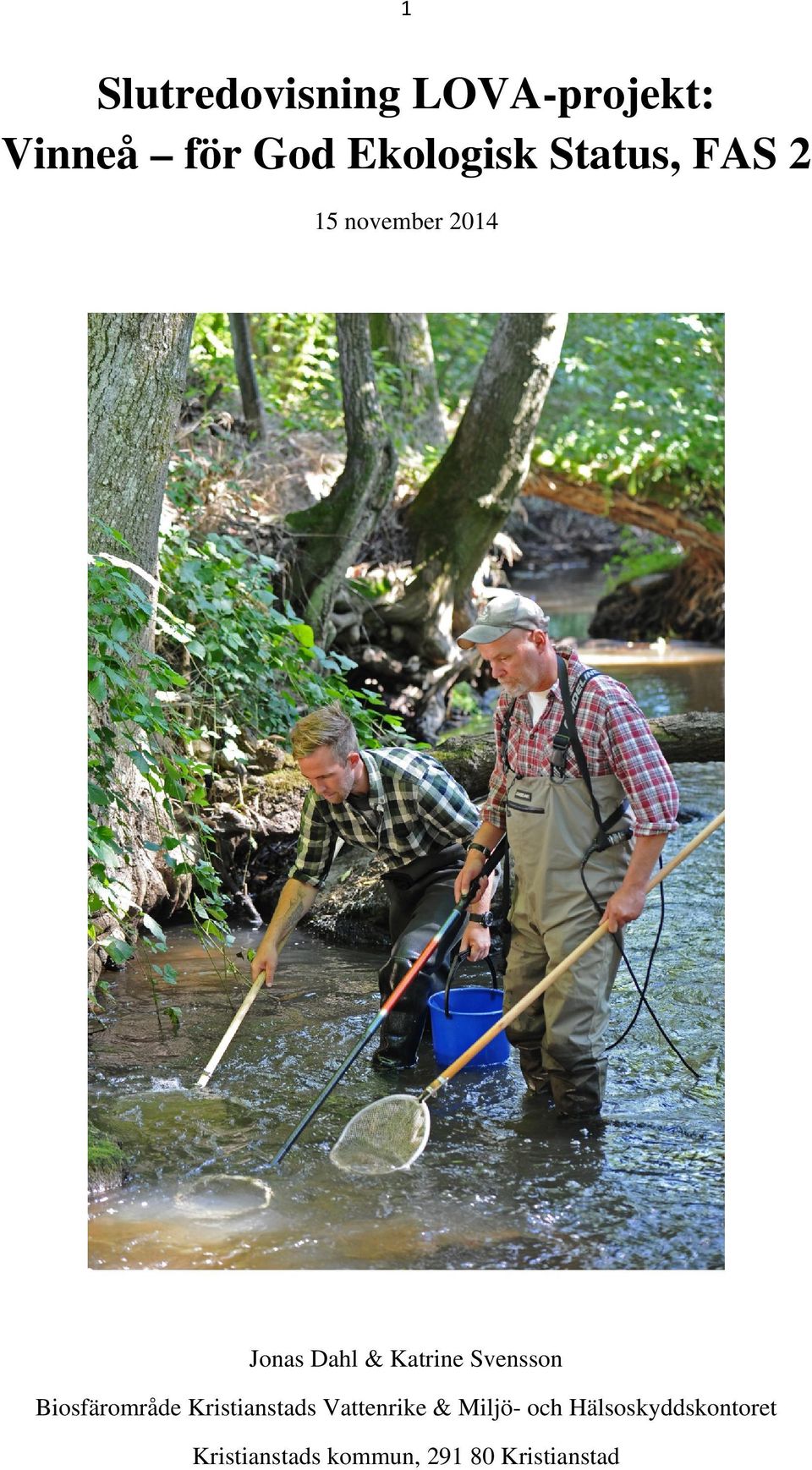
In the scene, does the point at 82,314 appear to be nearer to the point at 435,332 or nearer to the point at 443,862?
the point at 443,862

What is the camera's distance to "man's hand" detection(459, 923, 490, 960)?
4.77 metres

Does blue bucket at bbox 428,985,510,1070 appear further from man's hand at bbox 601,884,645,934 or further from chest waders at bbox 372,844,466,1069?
man's hand at bbox 601,884,645,934

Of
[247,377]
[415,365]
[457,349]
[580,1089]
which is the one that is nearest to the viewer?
[580,1089]

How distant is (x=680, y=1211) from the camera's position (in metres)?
4.02

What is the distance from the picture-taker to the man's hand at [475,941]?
15.7 feet

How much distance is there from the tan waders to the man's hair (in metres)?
0.71

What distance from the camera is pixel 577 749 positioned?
4.28 metres

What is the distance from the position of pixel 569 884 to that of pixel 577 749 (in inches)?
17.6

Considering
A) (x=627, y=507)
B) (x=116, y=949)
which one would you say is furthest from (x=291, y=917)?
(x=627, y=507)

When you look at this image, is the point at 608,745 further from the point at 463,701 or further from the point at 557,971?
the point at 463,701

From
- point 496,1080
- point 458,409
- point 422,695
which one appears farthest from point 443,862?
point 458,409

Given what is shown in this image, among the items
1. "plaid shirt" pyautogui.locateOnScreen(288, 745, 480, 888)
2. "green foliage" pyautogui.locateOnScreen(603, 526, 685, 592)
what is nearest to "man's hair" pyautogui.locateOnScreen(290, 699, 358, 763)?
"plaid shirt" pyautogui.locateOnScreen(288, 745, 480, 888)

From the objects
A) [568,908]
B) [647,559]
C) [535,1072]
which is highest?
[647,559]
